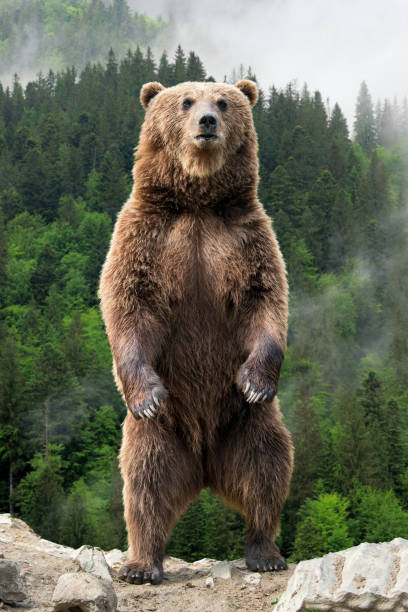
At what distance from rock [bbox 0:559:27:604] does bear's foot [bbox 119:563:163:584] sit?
962 millimetres

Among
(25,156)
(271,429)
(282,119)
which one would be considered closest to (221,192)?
(271,429)

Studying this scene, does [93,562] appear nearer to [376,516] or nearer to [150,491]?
[150,491]

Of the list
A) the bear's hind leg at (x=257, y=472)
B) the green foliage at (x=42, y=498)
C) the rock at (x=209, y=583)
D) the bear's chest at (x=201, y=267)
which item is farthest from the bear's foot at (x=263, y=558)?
the green foliage at (x=42, y=498)

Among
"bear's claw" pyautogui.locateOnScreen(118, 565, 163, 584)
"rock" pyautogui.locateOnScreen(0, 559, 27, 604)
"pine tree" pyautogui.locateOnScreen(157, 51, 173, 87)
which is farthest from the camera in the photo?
"pine tree" pyautogui.locateOnScreen(157, 51, 173, 87)

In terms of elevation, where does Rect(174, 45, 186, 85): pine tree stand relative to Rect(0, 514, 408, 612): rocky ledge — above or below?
above

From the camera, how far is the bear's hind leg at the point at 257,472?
22.2 ft

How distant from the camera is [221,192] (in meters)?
6.55

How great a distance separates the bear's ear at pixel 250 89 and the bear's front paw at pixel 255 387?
8.69 ft

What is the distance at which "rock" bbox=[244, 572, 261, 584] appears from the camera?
21.5 feet

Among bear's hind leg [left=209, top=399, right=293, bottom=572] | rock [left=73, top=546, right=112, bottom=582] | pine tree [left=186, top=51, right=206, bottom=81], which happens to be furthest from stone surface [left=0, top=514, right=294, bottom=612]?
pine tree [left=186, top=51, right=206, bottom=81]

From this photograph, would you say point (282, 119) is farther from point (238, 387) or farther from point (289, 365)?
point (238, 387)

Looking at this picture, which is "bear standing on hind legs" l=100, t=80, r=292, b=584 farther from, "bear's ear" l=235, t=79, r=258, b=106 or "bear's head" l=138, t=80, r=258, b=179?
"bear's ear" l=235, t=79, r=258, b=106

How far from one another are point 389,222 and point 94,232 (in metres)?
Result: 48.6

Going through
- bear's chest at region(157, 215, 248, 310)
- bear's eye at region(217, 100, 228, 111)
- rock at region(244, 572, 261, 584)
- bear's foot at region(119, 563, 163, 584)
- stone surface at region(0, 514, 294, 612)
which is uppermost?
bear's eye at region(217, 100, 228, 111)
